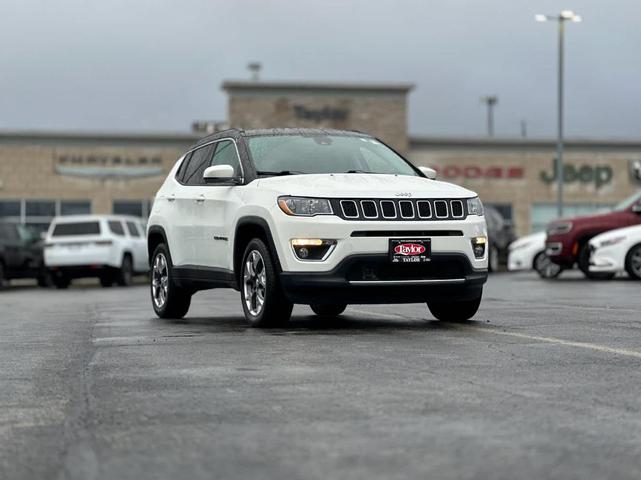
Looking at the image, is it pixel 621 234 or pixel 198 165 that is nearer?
pixel 198 165

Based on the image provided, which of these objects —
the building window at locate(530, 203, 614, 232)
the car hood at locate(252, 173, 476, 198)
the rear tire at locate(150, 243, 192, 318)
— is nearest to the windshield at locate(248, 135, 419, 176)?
the car hood at locate(252, 173, 476, 198)

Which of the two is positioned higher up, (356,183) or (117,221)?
(356,183)

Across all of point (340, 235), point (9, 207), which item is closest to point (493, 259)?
point (340, 235)

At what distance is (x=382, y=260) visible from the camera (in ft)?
33.4

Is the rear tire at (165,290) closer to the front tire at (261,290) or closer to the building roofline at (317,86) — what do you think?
the front tire at (261,290)

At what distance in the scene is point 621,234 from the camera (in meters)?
22.0

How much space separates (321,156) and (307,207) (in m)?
1.30

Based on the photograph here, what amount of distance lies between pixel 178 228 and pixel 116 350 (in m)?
3.47

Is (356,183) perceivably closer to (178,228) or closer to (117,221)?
(178,228)

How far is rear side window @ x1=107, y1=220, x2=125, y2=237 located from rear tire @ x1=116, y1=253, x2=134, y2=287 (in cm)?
53

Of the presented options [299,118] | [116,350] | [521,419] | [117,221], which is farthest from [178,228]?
[299,118]

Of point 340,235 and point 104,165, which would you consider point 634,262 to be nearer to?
point 340,235

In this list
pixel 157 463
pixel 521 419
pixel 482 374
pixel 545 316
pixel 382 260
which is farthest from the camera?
pixel 545 316

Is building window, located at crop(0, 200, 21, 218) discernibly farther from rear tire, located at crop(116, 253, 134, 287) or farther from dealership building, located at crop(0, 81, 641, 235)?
rear tire, located at crop(116, 253, 134, 287)
